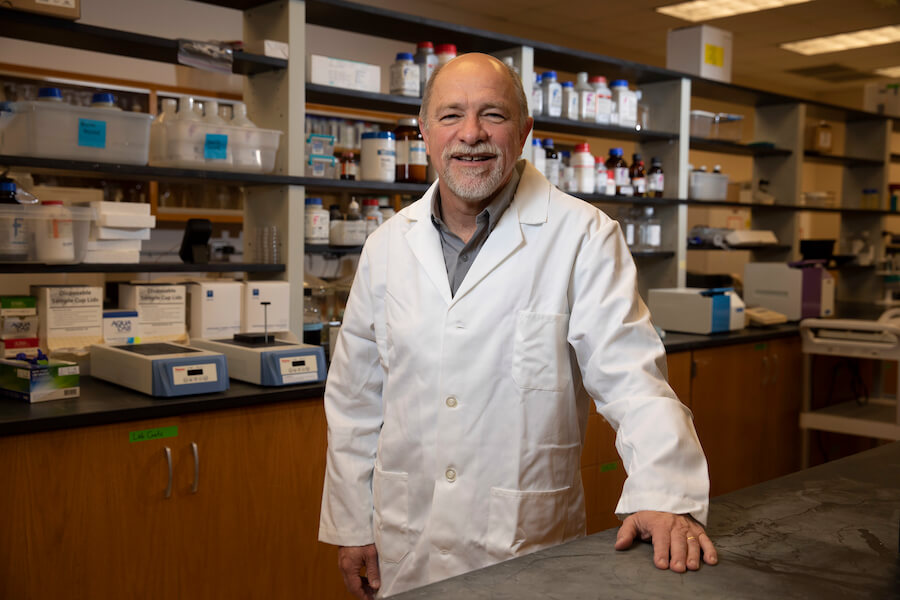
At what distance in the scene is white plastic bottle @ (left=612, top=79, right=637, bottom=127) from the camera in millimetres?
3904

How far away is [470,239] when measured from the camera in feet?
5.32

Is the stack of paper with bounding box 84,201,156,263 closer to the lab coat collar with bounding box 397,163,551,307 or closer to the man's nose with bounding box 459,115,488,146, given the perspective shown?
the lab coat collar with bounding box 397,163,551,307

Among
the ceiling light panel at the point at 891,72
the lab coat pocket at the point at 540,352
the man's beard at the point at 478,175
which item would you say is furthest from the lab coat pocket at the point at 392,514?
the ceiling light panel at the point at 891,72

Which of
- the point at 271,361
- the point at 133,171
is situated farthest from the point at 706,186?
the point at 133,171

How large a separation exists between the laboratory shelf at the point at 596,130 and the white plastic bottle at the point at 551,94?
43 mm

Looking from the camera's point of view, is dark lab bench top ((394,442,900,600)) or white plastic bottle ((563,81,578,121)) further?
white plastic bottle ((563,81,578,121))

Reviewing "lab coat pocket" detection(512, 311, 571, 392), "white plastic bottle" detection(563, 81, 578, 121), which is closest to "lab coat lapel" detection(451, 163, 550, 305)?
"lab coat pocket" detection(512, 311, 571, 392)

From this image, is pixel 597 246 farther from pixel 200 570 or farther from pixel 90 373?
pixel 90 373

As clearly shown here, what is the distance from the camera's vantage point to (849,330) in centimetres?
389

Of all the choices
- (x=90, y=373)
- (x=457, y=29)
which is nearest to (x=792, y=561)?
(x=90, y=373)

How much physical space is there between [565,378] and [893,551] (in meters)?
0.59

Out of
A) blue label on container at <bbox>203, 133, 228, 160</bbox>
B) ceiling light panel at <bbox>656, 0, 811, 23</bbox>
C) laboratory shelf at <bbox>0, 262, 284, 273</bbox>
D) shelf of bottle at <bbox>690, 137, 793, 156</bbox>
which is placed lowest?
laboratory shelf at <bbox>0, 262, 284, 273</bbox>

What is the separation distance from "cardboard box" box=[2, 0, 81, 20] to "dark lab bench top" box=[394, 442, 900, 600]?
203 cm

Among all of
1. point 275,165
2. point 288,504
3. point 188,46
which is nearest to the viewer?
point 288,504
